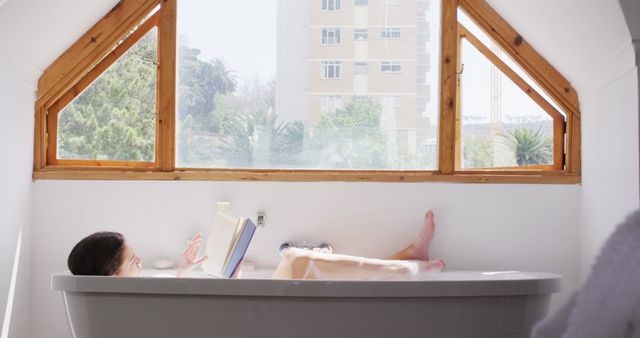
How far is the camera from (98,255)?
226cm

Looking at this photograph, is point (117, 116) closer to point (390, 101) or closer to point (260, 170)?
point (260, 170)

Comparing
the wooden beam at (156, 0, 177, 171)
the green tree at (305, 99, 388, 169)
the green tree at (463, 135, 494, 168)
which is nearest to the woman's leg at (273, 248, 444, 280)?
the green tree at (305, 99, 388, 169)

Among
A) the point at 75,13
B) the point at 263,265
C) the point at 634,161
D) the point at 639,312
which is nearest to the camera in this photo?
the point at 639,312

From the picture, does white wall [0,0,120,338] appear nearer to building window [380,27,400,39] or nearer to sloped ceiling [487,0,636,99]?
building window [380,27,400,39]

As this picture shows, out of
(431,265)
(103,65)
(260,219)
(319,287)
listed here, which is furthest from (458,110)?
(103,65)

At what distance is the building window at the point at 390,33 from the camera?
332 centimetres

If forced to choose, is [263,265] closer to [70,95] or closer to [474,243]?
[474,243]

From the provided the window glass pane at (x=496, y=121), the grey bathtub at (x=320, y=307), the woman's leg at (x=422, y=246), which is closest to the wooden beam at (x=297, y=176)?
the window glass pane at (x=496, y=121)

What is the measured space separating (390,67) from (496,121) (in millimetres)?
592

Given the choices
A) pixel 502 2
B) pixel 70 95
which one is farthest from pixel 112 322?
pixel 502 2

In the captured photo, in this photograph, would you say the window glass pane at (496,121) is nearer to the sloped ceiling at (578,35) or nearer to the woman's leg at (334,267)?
the sloped ceiling at (578,35)

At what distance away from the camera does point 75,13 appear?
2939mm

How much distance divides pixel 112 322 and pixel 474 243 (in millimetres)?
1753

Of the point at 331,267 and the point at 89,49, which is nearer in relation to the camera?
the point at 331,267
